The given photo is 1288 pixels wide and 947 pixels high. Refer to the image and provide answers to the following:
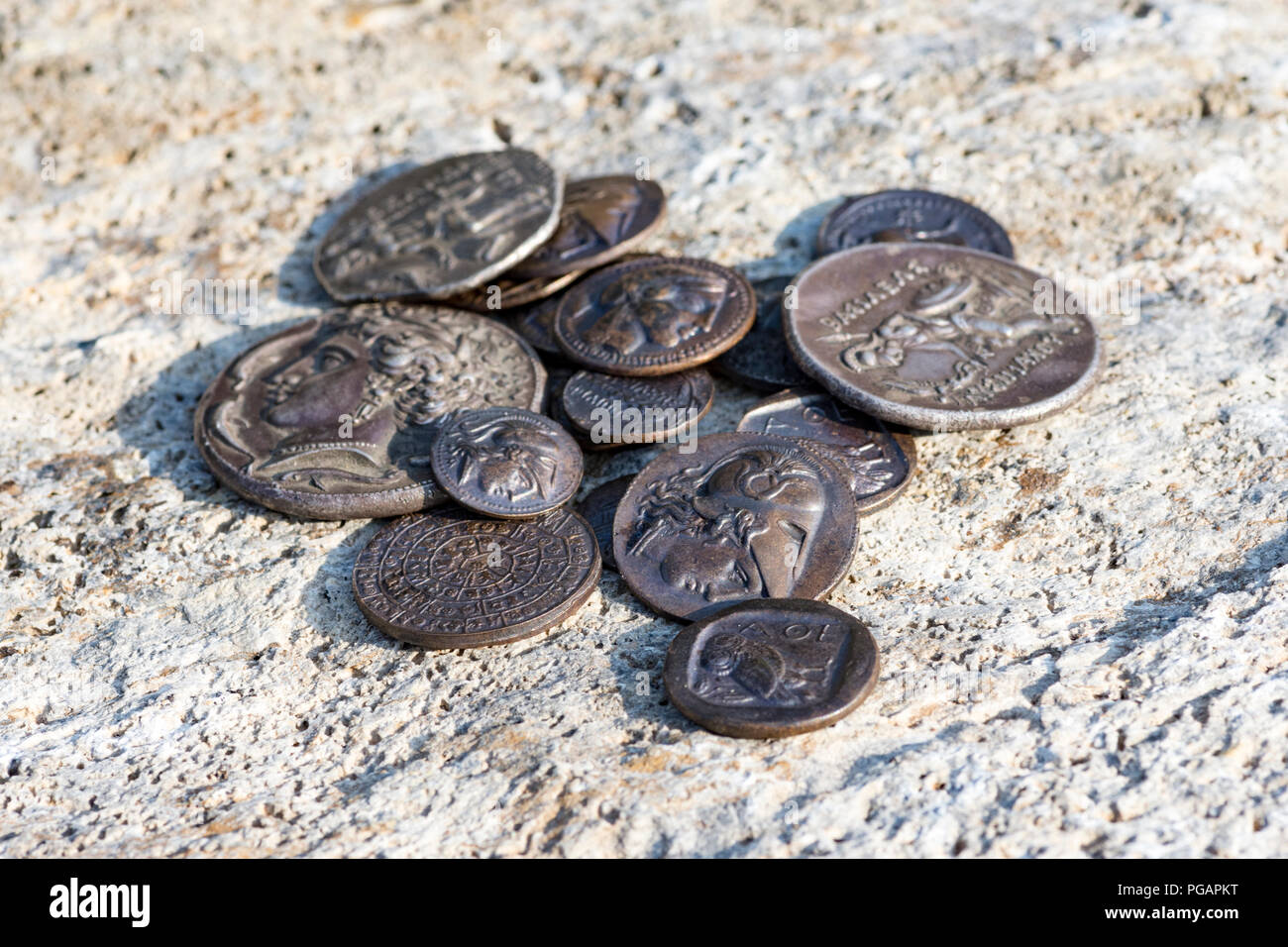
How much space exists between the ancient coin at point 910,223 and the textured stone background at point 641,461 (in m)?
0.22

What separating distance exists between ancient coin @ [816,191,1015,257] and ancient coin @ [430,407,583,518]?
2067 mm

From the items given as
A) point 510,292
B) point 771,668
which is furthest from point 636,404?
point 771,668

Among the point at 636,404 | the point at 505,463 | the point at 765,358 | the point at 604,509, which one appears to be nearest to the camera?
the point at 505,463

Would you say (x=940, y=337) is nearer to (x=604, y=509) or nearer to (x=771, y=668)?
(x=604, y=509)

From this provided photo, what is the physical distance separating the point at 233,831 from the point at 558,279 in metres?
3.15

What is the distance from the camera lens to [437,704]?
151 inches

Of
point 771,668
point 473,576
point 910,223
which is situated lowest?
point 473,576

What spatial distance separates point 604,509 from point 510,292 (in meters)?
1.56

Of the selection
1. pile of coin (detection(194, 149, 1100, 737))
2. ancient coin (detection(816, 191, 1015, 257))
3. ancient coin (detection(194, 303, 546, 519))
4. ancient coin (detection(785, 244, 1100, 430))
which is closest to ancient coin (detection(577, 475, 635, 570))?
pile of coin (detection(194, 149, 1100, 737))

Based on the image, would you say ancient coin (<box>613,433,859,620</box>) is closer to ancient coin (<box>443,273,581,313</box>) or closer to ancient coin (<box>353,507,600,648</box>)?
ancient coin (<box>353,507,600,648</box>)

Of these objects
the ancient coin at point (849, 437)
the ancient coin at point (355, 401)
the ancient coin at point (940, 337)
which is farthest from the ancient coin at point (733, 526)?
the ancient coin at point (355, 401)

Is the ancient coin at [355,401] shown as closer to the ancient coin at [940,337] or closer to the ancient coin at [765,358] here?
the ancient coin at [765,358]

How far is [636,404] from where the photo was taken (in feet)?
15.8

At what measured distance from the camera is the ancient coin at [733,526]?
4.05 meters
